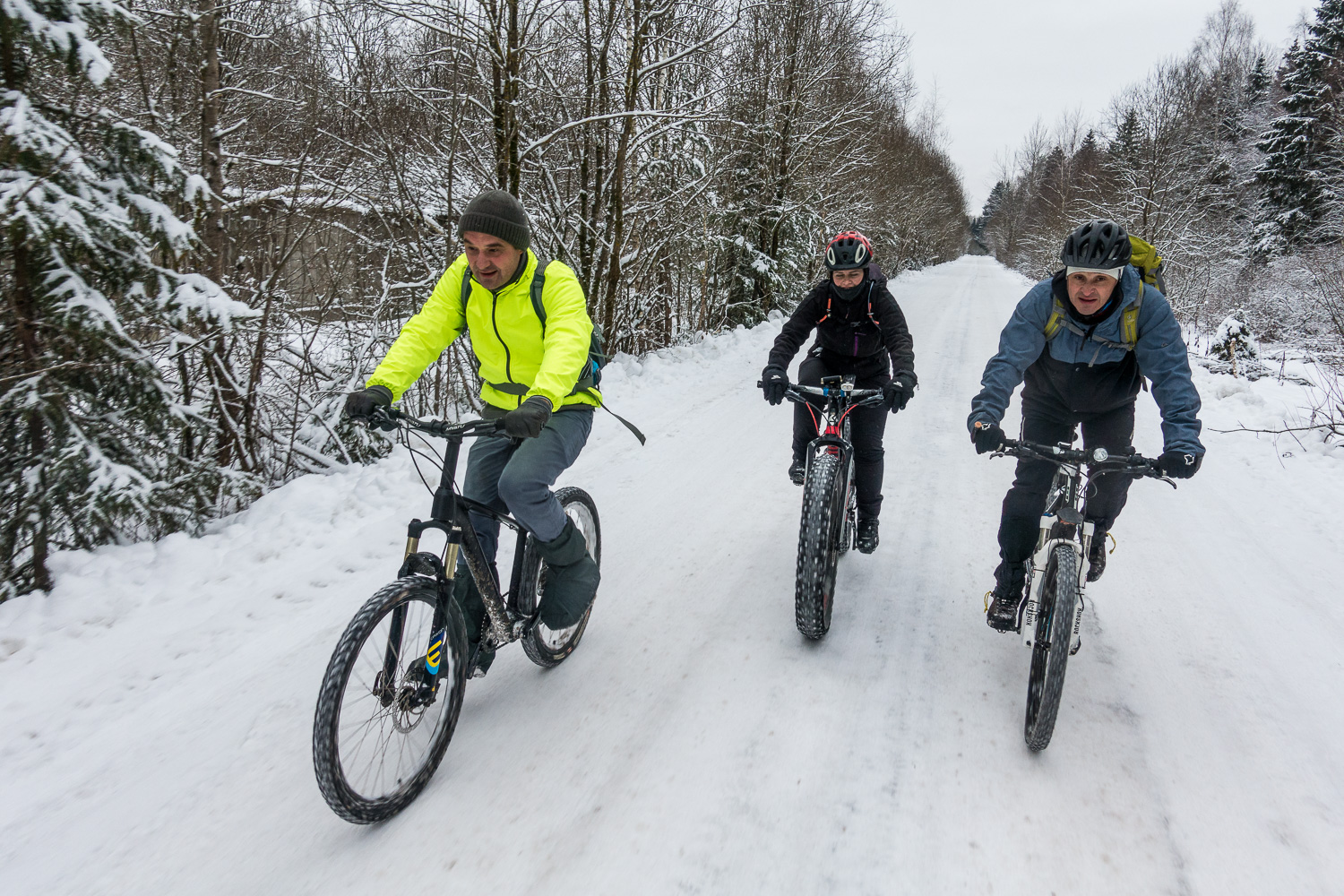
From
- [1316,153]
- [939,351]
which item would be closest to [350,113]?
[939,351]

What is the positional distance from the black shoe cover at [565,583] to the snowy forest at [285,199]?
8.73 feet

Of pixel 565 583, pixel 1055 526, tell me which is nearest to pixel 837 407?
pixel 1055 526

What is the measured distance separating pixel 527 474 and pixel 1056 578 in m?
2.20

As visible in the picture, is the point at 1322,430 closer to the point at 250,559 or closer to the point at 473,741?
the point at 473,741

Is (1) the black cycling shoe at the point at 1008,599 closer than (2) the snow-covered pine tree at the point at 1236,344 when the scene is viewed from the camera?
Yes

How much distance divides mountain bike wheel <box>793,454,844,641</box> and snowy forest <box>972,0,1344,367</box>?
48.9 feet

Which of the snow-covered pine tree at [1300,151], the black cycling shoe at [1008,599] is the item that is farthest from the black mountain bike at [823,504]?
the snow-covered pine tree at [1300,151]

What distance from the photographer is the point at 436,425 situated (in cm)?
253

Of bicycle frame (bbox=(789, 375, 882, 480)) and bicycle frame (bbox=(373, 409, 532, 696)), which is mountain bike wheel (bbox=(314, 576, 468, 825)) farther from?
bicycle frame (bbox=(789, 375, 882, 480))

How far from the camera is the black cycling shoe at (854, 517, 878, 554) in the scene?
14.5 feet

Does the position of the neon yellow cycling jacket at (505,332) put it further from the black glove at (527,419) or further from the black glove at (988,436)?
the black glove at (988,436)

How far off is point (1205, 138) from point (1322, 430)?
2817 cm

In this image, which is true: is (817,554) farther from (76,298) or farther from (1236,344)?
(1236,344)

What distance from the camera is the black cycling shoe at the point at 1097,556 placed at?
3.45 metres
